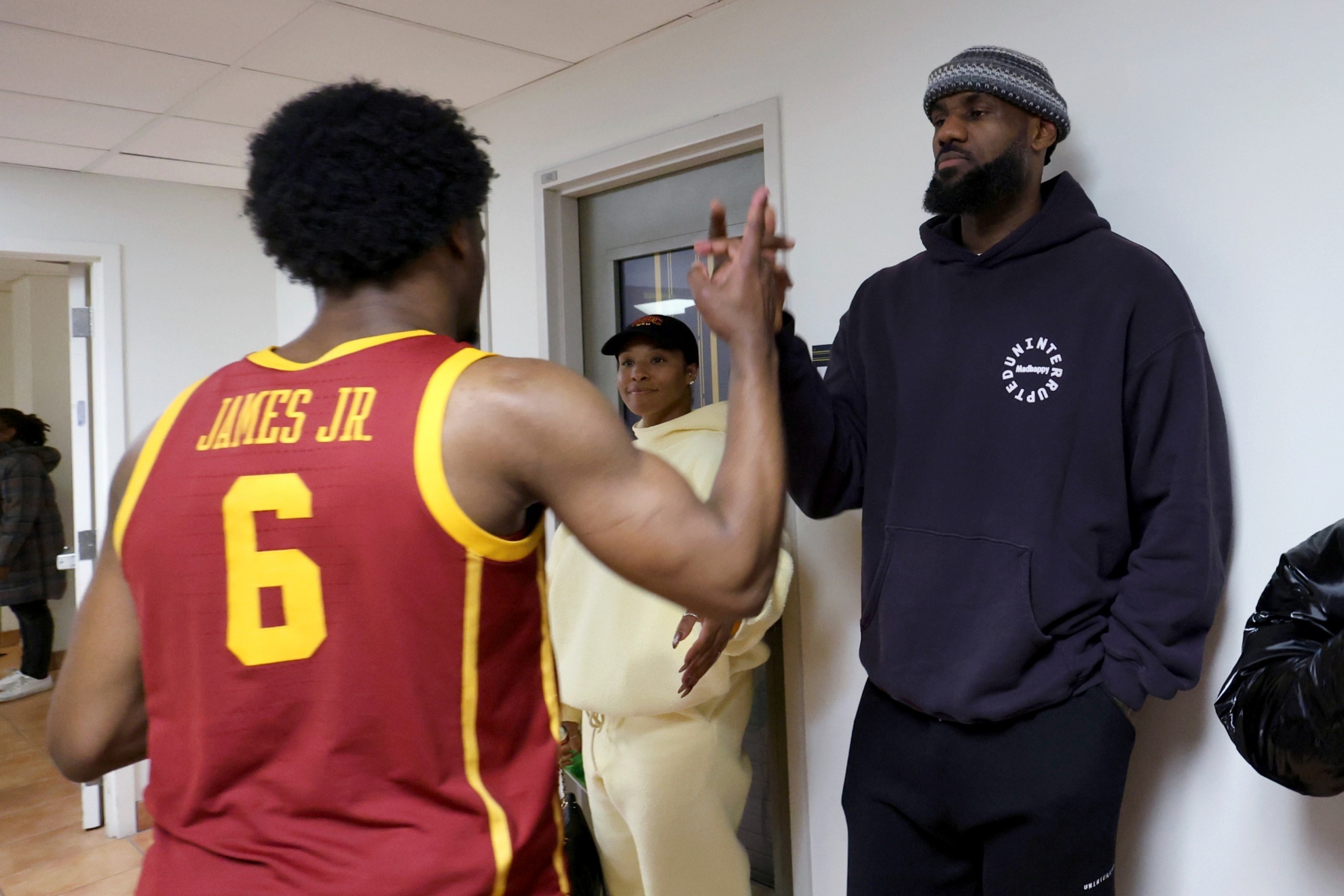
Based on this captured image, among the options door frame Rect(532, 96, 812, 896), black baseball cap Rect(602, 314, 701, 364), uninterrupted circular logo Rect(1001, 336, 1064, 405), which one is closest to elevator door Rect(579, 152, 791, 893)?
door frame Rect(532, 96, 812, 896)

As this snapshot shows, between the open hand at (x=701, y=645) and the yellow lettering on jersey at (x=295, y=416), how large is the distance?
38.3 inches

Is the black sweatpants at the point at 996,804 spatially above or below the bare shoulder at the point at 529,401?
below

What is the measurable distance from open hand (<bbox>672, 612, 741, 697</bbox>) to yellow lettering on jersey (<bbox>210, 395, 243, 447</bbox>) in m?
0.98

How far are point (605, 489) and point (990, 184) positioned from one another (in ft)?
3.49

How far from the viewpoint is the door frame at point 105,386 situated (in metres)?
3.82

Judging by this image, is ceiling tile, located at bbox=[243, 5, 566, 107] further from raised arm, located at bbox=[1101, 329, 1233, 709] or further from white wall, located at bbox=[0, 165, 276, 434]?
raised arm, located at bbox=[1101, 329, 1233, 709]

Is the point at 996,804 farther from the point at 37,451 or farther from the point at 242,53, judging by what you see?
the point at 37,451

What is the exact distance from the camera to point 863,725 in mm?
1780

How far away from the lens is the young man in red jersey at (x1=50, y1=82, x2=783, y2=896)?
34.8 inches

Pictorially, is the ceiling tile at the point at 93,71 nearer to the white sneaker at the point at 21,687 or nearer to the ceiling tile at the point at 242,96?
the ceiling tile at the point at 242,96

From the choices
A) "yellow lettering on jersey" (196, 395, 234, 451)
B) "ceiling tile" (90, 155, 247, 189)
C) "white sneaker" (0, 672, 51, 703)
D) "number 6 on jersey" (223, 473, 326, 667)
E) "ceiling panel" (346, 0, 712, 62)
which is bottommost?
"white sneaker" (0, 672, 51, 703)

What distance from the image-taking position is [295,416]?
35.7 inches

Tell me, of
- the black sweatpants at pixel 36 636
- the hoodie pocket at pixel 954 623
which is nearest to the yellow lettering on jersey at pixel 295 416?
the hoodie pocket at pixel 954 623

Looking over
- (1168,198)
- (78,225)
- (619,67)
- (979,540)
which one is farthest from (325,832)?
(78,225)
